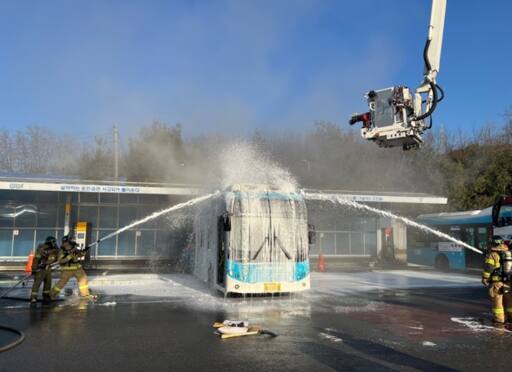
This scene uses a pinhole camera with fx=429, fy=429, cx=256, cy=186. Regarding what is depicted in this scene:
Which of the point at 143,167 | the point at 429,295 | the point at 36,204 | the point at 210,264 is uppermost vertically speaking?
the point at 143,167

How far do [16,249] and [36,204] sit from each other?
265 centimetres

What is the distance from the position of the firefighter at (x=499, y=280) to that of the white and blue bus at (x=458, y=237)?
33.8ft

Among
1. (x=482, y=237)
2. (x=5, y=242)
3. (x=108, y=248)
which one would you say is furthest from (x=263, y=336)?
(x=5, y=242)

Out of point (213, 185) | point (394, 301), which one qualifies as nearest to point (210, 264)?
point (213, 185)

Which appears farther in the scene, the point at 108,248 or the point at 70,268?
the point at 108,248

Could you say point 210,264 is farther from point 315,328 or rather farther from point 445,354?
point 445,354

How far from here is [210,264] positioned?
515 inches

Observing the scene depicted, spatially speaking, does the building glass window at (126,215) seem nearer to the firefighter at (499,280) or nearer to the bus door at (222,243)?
the bus door at (222,243)

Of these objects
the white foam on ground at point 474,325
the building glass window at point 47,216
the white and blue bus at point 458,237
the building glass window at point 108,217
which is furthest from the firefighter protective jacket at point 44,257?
the white and blue bus at point 458,237

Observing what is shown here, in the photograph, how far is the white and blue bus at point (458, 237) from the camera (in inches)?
751

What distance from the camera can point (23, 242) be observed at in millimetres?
23766

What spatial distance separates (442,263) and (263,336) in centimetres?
1831

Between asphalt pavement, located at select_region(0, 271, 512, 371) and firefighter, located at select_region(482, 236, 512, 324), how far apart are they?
37 centimetres

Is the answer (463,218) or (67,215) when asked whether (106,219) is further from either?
(463,218)
